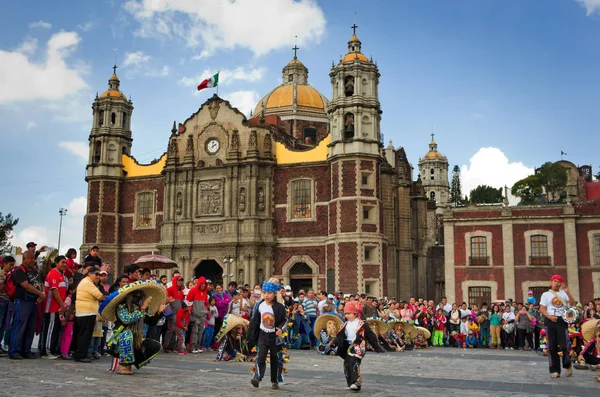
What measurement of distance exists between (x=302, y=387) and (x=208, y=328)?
25.6 feet

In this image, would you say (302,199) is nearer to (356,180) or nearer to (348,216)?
(348,216)

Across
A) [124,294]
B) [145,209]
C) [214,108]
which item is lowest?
[124,294]

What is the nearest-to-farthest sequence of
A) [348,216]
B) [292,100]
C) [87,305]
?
[87,305]
[348,216]
[292,100]

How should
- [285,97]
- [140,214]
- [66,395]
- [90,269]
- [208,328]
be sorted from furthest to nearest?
[285,97] → [140,214] → [208,328] → [90,269] → [66,395]

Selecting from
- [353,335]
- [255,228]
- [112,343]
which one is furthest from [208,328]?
[255,228]

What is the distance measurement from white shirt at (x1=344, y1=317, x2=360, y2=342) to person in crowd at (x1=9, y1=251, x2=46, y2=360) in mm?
5634

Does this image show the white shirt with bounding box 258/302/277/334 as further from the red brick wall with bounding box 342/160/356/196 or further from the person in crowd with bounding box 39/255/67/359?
the red brick wall with bounding box 342/160/356/196

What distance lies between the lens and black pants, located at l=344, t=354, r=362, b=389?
9016 millimetres

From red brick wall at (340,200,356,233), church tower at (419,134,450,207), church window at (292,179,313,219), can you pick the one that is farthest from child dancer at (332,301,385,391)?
church tower at (419,134,450,207)

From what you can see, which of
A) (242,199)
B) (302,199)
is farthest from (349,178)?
(242,199)

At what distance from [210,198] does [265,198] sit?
3.61 m

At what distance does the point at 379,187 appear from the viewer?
36188mm

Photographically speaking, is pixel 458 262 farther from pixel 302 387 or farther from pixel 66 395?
pixel 66 395

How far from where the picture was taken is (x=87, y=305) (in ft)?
36.8
